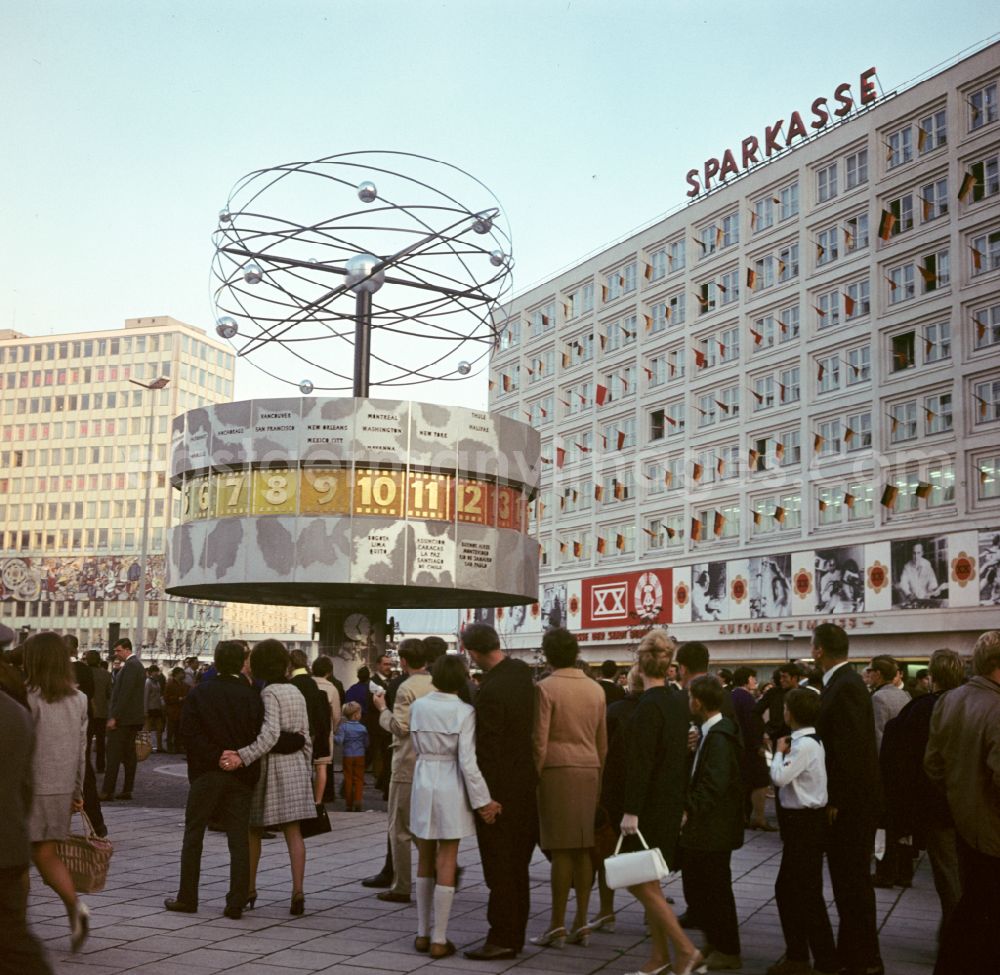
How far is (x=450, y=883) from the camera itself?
8258 millimetres

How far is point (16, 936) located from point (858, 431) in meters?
50.5

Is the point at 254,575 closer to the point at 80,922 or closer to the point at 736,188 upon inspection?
the point at 80,922

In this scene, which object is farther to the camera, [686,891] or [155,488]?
[155,488]

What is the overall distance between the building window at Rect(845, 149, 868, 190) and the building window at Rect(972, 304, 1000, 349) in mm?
9355

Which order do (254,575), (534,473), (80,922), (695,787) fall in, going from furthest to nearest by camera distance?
(534,473), (254,575), (695,787), (80,922)

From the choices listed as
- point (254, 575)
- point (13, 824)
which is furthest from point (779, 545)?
point (13, 824)

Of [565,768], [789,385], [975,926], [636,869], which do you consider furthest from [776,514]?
[975,926]

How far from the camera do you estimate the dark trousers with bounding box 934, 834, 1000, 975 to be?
19.2 feet

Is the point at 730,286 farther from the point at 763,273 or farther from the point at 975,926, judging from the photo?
the point at 975,926

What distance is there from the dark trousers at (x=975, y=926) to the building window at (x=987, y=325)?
43.9 m

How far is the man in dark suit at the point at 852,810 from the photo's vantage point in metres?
7.57

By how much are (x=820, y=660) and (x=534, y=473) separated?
19.7 m

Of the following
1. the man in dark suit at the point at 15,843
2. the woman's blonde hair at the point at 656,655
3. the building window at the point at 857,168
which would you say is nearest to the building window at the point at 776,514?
the building window at the point at 857,168

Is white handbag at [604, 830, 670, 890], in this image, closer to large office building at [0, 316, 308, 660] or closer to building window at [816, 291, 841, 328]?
building window at [816, 291, 841, 328]
